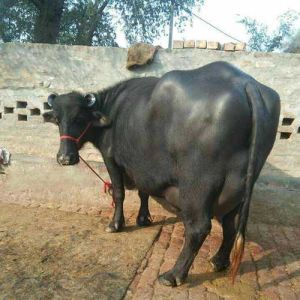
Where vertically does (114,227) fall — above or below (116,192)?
below

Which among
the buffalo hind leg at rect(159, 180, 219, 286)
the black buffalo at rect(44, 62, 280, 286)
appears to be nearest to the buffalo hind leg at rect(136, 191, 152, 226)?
the black buffalo at rect(44, 62, 280, 286)

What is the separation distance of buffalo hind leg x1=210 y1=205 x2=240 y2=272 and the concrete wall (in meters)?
1.83

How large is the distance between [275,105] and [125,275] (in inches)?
73.8

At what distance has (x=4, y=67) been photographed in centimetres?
550

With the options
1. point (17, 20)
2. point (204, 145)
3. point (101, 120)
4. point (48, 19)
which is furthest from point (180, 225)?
point (17, 20)

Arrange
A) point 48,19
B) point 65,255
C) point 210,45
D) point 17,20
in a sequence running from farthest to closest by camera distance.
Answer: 1. point 17,20
2. point 48,19
3. point 210,45
4. point 65,255

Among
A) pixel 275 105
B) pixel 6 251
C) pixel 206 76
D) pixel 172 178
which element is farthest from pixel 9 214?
pixel 275 105

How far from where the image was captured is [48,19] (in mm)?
13570

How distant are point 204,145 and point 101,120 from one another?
166cm

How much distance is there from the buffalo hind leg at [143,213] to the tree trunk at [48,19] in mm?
10793

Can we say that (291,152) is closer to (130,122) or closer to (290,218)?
(290,218)

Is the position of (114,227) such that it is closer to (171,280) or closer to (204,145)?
(171,280)

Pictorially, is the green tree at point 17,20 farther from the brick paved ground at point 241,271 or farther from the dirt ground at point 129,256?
the brick paved ground at point 241,271

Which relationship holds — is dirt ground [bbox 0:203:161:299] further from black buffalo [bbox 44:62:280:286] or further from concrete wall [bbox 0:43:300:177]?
concrete wall [bbox 0:43:300:177]
